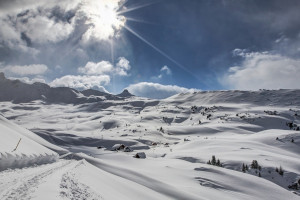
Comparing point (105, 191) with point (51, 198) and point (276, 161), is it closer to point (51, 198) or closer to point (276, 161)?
point (51, 198)

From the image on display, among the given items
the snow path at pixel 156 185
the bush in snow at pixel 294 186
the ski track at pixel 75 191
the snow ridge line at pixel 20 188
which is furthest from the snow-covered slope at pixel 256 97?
the snow ridge line at pixel 20 188

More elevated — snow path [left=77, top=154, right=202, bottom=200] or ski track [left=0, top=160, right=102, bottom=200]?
ski track [left=0, top=160, right=102, bottom=200]

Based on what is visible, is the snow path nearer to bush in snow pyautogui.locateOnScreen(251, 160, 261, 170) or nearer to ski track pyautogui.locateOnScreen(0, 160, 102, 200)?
ski track pyautogui.locateOnScreen(0, 160, 102, 200)

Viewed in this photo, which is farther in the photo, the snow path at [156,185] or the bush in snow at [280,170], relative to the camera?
the bush in snow at [280,170]

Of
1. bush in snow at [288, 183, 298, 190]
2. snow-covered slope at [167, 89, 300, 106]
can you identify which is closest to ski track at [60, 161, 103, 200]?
bush in snow at [288, 183, 298, 190]

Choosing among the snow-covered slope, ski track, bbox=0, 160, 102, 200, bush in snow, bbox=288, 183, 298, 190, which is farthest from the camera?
the snow-covered slope

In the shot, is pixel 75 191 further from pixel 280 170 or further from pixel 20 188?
pixel 280 170

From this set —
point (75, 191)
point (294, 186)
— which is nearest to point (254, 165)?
point (294, 186)

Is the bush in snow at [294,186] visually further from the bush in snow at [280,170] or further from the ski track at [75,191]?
the ski track at [75,191]

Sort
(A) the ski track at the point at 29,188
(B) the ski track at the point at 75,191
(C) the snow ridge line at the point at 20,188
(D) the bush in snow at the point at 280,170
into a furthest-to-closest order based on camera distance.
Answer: (D) the bush in snow at the point at 280,170
(B) the ski track at the point at 75,191
(A) the ski track at the point at 29,188
(C) the snow ridge line at the point at 20,188

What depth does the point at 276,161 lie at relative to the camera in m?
30.9

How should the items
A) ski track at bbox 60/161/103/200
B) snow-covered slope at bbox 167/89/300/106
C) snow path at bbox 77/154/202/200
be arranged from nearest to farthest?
1. ski track at bbox 60/161/103/200
2. snow path at bbox 77/154/202/200
3. snow-covered slope at bbox 167/89/300/106

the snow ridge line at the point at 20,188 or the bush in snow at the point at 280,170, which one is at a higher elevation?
the snow ridge line at the point at 20,188

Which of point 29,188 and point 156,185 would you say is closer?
point 29,188
